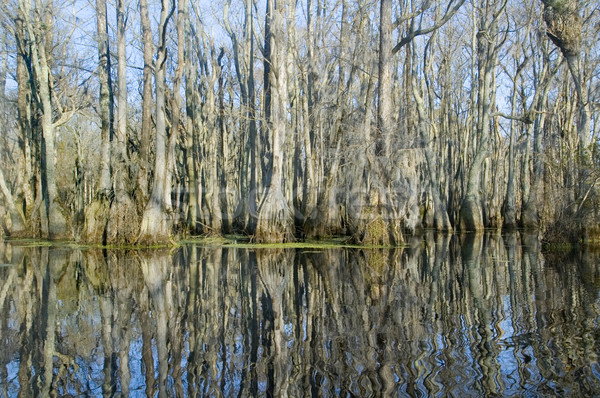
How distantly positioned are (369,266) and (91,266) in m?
4.64

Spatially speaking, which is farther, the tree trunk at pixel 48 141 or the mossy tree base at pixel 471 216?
the mossy tree base at pixel 471 216

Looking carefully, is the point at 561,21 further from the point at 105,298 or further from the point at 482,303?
the point at 105,298

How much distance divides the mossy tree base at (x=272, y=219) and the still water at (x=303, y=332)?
525 cm

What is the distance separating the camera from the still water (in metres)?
3.32

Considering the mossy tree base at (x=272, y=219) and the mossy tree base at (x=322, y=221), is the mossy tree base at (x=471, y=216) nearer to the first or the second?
the mossy tree base at (x=322, y=221)

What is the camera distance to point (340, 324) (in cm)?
480

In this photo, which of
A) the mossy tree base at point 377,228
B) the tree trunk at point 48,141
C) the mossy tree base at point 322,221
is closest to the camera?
the mossy tree base at point 377,228

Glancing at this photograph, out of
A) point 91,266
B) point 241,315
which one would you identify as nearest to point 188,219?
point 91,266

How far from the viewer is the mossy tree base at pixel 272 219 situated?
14.1m

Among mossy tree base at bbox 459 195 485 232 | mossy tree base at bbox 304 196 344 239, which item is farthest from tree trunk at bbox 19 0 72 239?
mossy tree base at bbox 459 195 485 232

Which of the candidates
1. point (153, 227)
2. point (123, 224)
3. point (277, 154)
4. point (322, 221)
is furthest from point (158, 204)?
point (322, 221)

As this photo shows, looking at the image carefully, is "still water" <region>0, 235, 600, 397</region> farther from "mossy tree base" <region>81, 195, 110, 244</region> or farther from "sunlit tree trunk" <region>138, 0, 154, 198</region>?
"sunlit tree trunk" <region>138, 0, 154, 198</region>

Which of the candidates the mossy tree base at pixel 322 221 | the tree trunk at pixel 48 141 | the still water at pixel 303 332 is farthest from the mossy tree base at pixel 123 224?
the mossy tree base at pixel 322 221

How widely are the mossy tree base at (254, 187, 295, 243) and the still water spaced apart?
5.25 m
